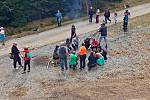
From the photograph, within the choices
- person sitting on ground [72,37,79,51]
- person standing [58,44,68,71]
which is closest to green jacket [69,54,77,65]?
person standing [58,44,68,71]

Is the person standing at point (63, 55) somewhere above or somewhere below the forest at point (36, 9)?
below

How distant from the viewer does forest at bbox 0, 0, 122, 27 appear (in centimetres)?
3444

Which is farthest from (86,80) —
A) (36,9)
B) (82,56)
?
(36,9)

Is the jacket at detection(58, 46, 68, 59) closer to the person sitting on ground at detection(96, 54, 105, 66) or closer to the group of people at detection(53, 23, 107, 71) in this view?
the group of people at detection(53, 23, 107, 71)

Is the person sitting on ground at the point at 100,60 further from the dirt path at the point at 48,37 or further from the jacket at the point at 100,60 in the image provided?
the dirt path at the point at 48,37

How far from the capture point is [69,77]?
23.8 metres

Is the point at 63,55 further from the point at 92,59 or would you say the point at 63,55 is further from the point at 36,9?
the point at 36,9

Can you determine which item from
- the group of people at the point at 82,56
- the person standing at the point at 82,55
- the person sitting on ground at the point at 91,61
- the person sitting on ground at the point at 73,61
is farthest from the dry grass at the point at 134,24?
the person sitting on ground at the point at 73,61

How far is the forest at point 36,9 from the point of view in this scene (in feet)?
113

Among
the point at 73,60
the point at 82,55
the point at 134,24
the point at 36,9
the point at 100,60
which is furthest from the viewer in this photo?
the point at 36,9

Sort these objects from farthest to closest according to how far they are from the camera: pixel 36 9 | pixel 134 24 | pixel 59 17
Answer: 1. pixel 36 9
2. pixel 59 17
3. pixel 134 24

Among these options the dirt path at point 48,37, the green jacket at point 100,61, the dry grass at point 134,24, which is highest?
the dry grass at point 134,24

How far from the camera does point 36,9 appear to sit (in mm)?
36125

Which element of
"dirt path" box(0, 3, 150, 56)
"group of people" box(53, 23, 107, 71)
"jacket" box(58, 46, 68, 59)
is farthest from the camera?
"dirt path" box(0, 3, 150, 56)
